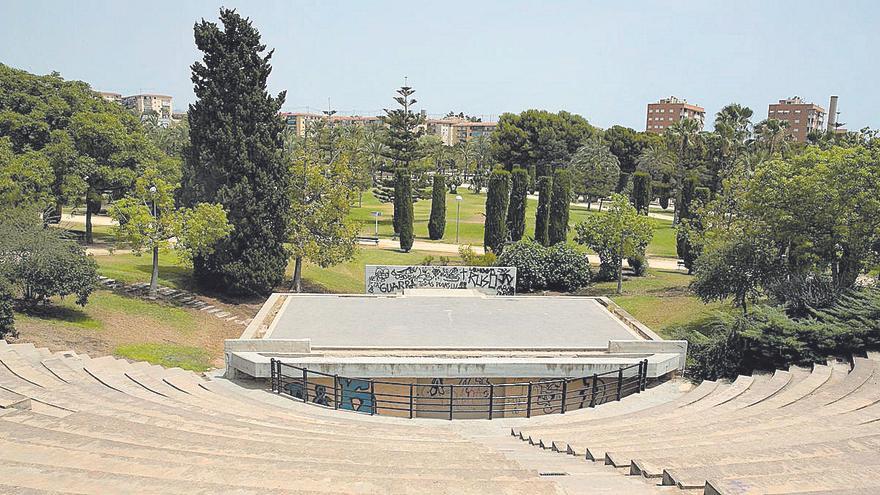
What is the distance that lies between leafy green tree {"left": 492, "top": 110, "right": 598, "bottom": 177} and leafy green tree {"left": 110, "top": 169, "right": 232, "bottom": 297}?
53.7m

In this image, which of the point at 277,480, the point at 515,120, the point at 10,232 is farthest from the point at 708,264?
the point at 515,120

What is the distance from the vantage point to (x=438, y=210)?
46.0 metres

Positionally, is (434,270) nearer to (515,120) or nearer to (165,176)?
(165,176)

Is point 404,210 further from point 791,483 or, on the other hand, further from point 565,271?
point 791,483

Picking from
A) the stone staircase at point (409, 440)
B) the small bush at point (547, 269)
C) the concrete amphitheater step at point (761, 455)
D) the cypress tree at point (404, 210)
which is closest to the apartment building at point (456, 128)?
the cypress tree at point (404, 210)

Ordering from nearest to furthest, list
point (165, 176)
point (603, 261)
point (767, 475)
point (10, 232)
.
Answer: point (767, 475) < point (10, 232) < point (603, 261) < point (165, 176)

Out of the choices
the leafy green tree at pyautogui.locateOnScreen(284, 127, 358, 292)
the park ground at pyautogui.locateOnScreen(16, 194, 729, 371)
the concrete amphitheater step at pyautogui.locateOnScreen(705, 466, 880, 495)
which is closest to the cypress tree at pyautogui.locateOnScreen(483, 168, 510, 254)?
the park ground at pyautogui.locateOnScreen(16, 194, 729, 371)

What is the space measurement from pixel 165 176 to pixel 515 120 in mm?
51144

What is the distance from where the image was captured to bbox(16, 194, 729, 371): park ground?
19.1 m

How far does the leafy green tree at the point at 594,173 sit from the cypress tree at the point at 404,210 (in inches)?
1106

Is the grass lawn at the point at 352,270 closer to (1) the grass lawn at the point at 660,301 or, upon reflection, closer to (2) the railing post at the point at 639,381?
(1) the grass lawn at the point at 660,301

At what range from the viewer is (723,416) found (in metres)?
11.9

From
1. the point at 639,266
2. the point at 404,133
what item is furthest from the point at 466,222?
the point at 639,266

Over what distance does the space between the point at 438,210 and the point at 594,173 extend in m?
27.7
